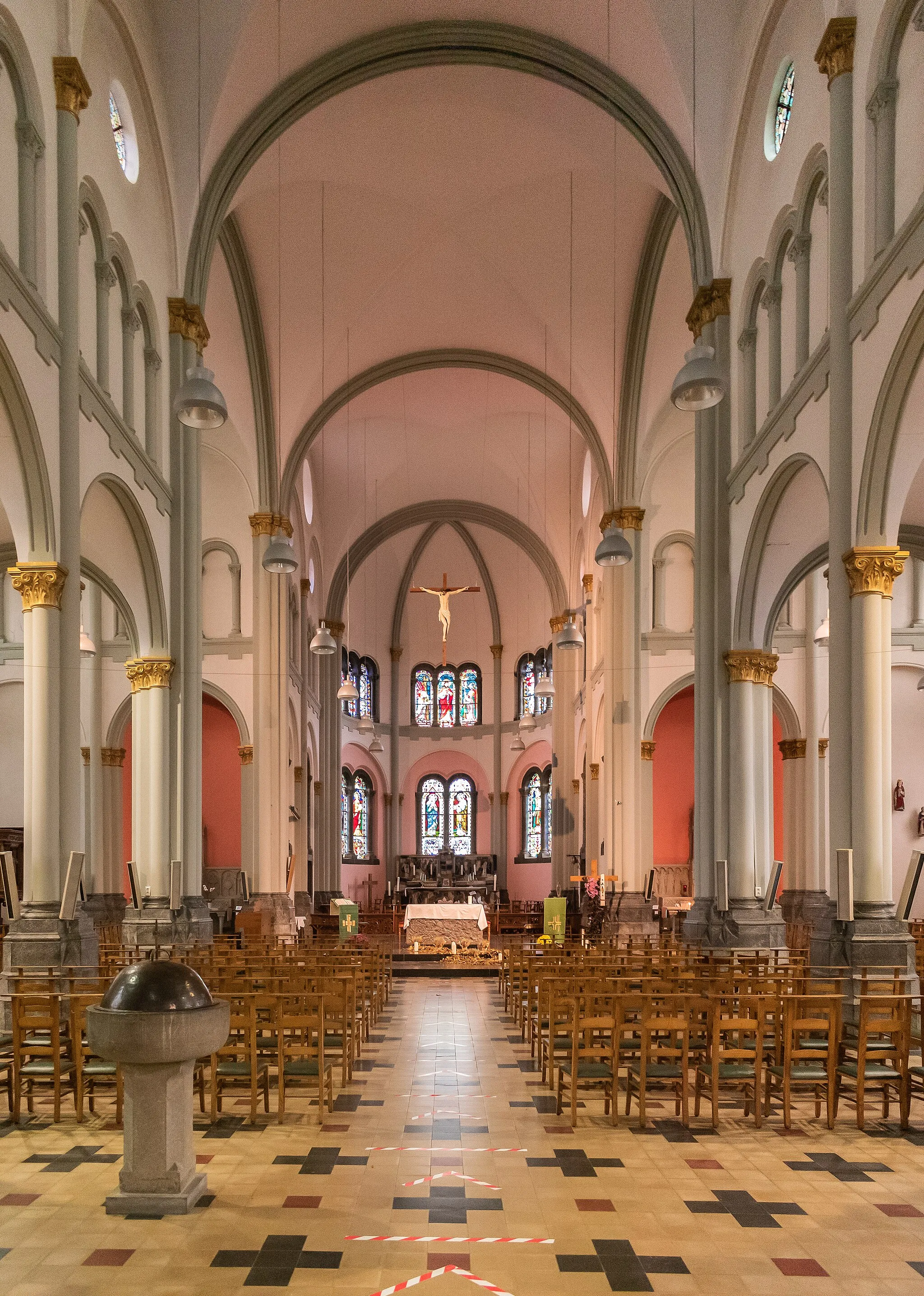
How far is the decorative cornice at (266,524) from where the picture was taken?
80.4ft

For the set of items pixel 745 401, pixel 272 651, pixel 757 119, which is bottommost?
pixel 272 651

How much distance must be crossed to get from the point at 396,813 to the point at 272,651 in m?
16.0

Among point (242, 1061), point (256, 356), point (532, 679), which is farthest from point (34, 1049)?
point (532, 679)

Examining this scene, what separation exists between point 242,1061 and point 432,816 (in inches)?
1266

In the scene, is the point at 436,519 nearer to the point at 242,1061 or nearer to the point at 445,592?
the point at 445,592

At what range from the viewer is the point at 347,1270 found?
5.33 meters

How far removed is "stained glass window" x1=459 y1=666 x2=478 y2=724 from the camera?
4131 cm

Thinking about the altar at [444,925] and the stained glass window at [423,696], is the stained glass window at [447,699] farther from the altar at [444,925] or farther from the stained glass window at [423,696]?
the altar at [444,925]

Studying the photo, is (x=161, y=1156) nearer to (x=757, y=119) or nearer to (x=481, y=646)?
(x=757, y=119)

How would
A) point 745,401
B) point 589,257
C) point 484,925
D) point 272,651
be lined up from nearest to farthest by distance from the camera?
1. point 745,401
2. point 589,257
3. point 484,925
4. point 272,651

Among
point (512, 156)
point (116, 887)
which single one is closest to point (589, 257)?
point (512, 156)

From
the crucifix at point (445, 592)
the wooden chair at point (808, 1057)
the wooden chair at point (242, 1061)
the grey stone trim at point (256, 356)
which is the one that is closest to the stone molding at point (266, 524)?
the grey stone trim at point (256, 356)

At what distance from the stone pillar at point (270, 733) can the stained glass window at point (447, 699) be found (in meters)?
15.9

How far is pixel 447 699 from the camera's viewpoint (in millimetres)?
41562
